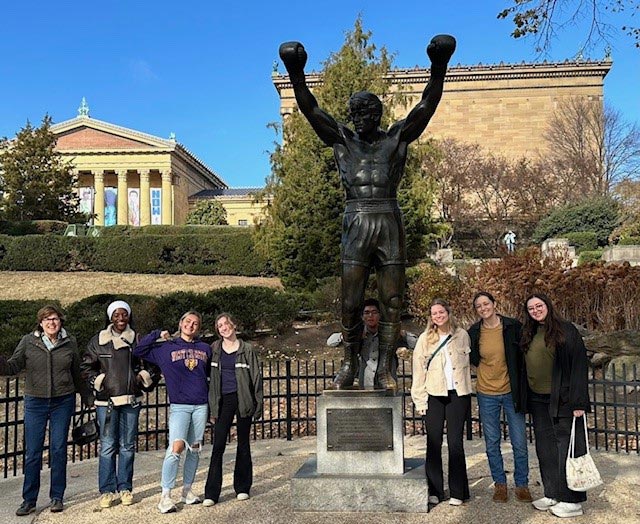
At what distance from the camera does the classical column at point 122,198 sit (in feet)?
206

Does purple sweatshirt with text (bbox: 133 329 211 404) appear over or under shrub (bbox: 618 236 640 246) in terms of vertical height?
under

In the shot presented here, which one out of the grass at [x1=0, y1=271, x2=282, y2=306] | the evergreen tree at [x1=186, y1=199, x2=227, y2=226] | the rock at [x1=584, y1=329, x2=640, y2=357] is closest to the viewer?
the rock at [x1=584, y1=329, x2=640, y2=357]

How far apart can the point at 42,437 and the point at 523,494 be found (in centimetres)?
404

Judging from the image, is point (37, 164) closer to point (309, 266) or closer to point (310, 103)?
point (309, 266)

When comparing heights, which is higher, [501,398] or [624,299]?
[624,299]

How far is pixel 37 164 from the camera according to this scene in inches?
1463

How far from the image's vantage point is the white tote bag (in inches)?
175

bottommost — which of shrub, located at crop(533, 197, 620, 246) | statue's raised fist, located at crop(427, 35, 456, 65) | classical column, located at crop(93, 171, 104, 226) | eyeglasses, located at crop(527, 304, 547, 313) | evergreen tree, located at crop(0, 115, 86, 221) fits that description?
eyeglasses, located at crop(527, 304, 547, 313)

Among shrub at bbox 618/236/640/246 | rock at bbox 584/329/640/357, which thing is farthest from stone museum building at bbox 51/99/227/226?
rock at bbox 584/329/640/357

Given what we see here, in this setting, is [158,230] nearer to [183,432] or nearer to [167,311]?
[167,311]

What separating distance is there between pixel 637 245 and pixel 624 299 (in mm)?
11330

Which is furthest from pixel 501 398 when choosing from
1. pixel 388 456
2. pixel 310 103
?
pixel 310 103

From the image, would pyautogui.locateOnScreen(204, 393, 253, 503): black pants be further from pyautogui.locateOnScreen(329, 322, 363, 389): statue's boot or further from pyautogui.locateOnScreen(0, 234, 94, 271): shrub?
pyautogui.locateOnScreen(0, 234, 94, 271): shrub

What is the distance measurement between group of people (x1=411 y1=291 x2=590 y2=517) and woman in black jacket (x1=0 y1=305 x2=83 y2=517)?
2947 mm
